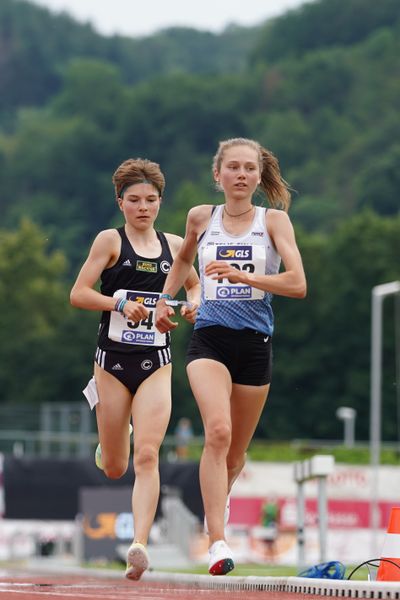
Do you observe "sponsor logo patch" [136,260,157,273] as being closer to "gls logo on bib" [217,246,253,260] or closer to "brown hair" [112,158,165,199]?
"brown hair" [112,158,165,199]

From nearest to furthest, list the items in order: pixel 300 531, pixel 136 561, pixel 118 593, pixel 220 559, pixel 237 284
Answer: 1. pixel 118 593
2. pixel 220 559
3. pixel 136 561
4. pixel 237 284
5. pixel 300 531

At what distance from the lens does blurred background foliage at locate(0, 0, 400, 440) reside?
348 feet

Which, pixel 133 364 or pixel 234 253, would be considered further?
pixel 133 364

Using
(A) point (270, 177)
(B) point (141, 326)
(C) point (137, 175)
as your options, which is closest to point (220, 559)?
(B) point (141, 326)

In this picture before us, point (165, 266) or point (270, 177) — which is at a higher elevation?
point (270, 177)

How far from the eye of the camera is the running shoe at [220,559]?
1058 centimetres

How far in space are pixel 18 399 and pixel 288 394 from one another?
17494 mm

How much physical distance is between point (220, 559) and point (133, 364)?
70.7 inches

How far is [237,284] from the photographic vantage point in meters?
11.1

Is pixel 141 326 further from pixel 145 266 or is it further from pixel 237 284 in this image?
pixel 237 284

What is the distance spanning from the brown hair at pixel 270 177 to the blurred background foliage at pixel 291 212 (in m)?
84.3

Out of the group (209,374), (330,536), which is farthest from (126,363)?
(330,536)

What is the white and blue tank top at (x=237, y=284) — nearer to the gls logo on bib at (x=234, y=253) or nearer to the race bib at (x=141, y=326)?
the gls logo on bib at (x=234, y=253)

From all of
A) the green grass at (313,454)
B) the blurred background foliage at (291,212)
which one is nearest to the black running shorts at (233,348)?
the green grass at (313,454)
